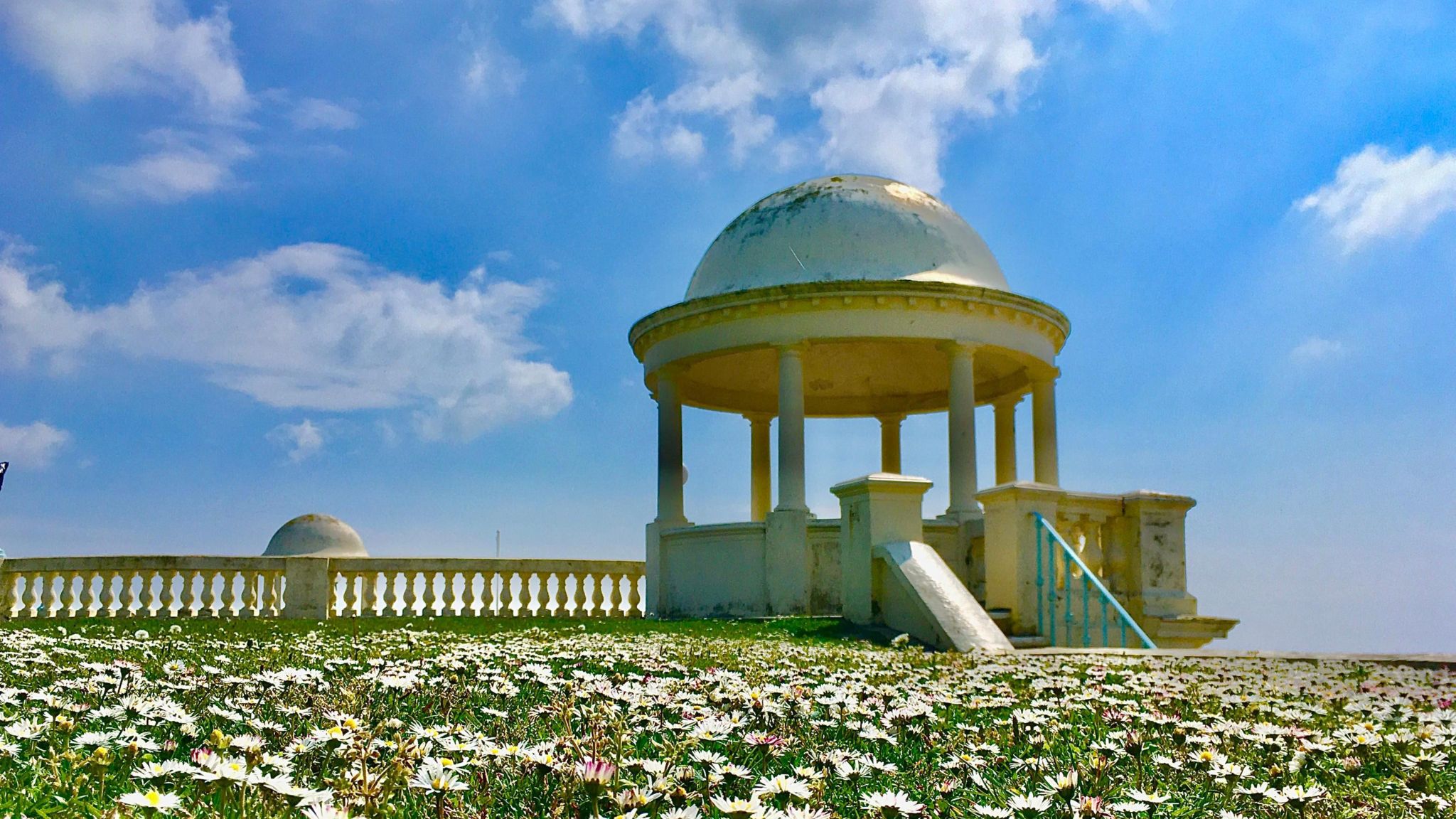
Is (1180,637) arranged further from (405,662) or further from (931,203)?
(405,662)

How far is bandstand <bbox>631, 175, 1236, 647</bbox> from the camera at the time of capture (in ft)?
48.1

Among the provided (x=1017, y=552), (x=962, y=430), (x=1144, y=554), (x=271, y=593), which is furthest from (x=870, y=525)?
(x=271, y=593)

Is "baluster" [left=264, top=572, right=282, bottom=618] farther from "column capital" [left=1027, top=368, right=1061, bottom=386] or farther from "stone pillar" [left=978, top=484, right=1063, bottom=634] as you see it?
Result: "column capital" [left=1027, top=368, right=1061, bottom=386]

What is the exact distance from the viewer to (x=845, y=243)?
73.7 feet

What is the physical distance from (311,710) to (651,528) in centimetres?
1775

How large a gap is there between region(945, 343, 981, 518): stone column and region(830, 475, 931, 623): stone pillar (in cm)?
551

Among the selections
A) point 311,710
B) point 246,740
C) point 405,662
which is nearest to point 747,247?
point 405,662

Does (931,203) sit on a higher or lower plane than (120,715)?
higher

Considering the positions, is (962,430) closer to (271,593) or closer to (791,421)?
(791,421)

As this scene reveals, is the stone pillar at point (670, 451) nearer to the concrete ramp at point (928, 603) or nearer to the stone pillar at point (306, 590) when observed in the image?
the stone pillar at point (306, 590)

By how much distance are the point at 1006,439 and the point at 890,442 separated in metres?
3.26

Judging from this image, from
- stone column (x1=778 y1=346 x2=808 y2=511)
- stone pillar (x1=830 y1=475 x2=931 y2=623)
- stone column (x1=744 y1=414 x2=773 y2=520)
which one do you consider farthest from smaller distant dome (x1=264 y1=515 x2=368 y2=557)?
stone pillar (x1=830 y1=475 x2=931 y2=623)

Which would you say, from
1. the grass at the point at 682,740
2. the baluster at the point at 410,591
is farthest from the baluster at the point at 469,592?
the grass at the point at 682,740

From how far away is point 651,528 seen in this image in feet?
74.7
